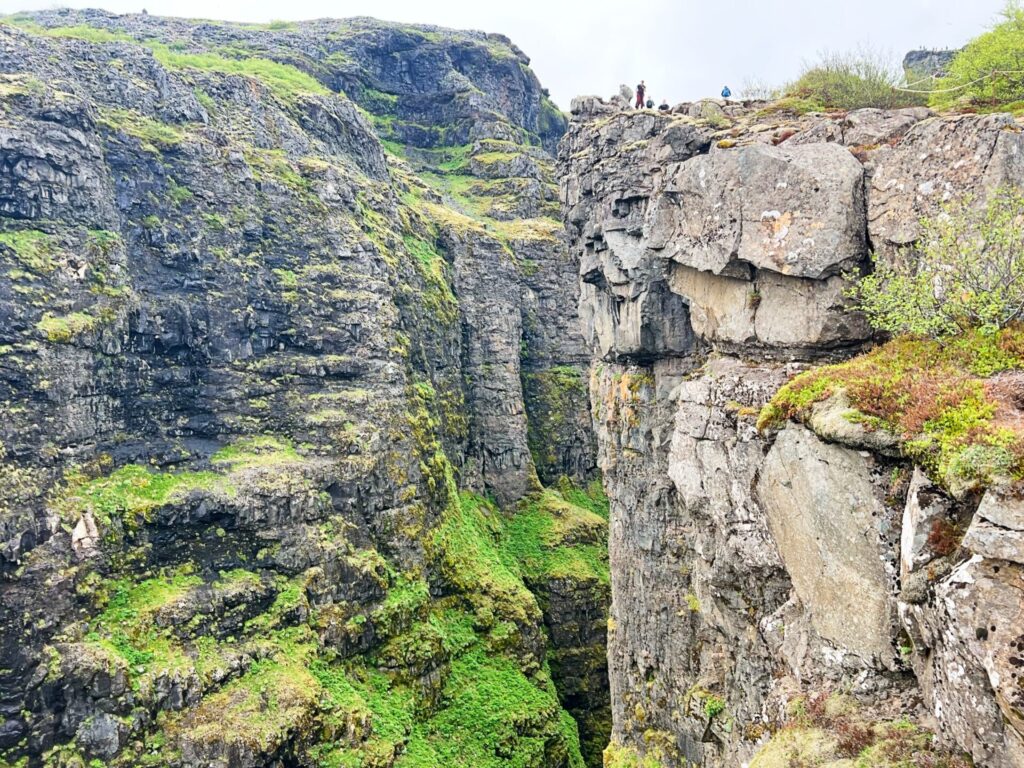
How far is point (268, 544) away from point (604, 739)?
23817 mm

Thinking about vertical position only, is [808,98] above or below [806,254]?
above

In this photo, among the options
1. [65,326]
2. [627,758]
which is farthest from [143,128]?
[627,758]

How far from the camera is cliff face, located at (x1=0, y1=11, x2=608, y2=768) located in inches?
808

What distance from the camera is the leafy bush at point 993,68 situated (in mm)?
14227

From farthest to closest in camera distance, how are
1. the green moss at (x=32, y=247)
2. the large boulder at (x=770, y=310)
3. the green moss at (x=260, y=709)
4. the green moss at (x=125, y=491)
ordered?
1. the green moss at (x=32, y=247)
2. the green moss at (x=125, y=491)
3. the green moss at (x=260, y=709)
4. the large boulder at (x=770, y=310)

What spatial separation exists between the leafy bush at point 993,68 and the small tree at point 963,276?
20.0 ft

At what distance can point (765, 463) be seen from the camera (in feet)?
36.2

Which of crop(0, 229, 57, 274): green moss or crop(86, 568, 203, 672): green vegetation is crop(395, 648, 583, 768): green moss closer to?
crop(86, 568, 203, 672): green vegetation

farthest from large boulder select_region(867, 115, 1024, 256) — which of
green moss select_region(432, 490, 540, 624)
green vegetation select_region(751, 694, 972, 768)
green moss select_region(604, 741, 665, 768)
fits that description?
green moss select_region(432, 490, 540, 624)

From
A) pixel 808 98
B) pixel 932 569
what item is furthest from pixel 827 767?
pixel 808 98

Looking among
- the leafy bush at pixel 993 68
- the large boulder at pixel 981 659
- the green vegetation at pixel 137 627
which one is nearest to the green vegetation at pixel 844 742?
the large boulder at pixel 981 659

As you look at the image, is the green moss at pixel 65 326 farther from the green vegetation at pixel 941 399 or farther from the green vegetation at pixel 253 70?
the green vegetation at pixel 941 399

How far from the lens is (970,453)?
703 cm

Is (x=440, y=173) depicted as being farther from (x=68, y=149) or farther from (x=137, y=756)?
(x=137, y=756)
